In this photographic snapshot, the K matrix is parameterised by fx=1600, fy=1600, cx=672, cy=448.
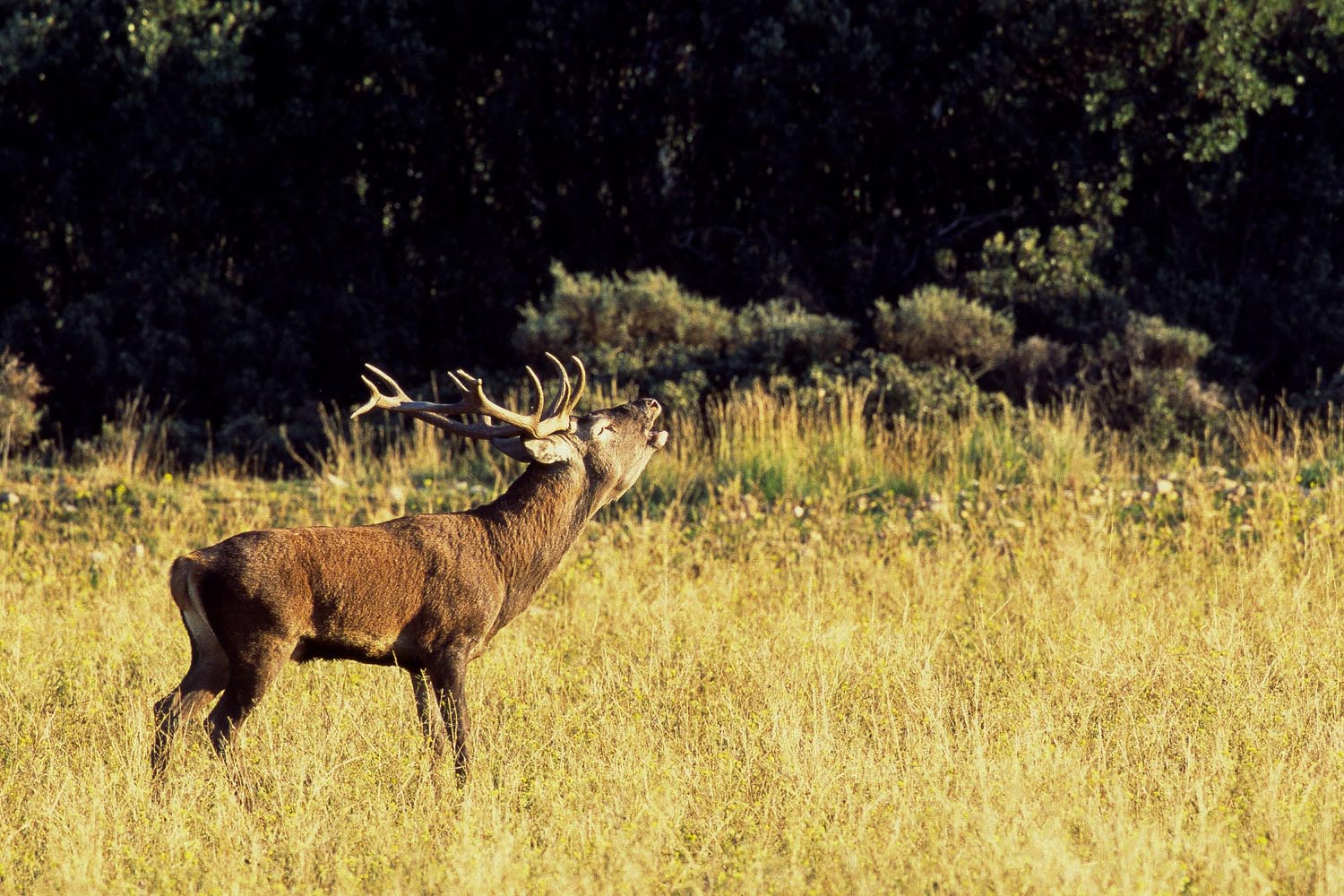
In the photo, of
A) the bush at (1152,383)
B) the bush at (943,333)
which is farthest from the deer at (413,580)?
the bush at (1152,383)

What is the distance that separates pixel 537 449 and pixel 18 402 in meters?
12.7

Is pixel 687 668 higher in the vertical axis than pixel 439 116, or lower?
lower

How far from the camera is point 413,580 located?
5.94 metres

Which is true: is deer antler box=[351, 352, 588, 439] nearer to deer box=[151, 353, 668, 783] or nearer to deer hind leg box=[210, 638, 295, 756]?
deer box=[151, 353, 668, 783]

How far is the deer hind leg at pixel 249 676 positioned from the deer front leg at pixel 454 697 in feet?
1.84

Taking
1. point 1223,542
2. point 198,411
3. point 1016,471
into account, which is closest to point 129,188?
point 198,411

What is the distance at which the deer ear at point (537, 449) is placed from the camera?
6.31 metres

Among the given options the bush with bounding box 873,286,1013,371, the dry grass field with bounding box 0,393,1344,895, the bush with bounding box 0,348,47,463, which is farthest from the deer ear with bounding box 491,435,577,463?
the bush with bounding box 0,348,47,463

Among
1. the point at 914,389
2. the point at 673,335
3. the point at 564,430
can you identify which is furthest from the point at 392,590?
the point at 673,335

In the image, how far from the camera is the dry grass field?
5.04 metres

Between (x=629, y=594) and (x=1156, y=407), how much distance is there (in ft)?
30.0

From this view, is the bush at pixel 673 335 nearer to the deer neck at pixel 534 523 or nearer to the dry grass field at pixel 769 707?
the dry grass field at pixel 769 707

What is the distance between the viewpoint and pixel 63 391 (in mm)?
18844

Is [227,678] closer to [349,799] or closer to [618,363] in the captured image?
[349,799]
